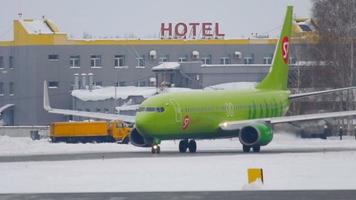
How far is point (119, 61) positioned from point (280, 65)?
6571 centimetres

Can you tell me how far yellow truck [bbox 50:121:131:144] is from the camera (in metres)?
91.1

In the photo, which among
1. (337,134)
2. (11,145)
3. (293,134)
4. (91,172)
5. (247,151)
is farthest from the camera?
(337,134)

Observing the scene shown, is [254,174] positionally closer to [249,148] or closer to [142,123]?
[142,123]

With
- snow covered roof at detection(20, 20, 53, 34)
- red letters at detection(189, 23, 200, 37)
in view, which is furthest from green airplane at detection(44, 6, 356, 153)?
red letters at detection(189, 23, 200, 37)

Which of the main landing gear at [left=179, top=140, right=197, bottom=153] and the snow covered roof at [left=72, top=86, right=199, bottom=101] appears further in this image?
the snow covered roof at [left=72, top=86, right=199, bottom=101]

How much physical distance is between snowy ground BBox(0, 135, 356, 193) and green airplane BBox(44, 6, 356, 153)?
1.17 metres

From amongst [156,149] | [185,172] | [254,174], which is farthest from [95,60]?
[254,174]

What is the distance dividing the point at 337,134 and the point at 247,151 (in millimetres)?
29090

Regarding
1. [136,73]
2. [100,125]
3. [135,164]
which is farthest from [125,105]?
[135,164]

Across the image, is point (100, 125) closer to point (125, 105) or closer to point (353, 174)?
point (125, 105)

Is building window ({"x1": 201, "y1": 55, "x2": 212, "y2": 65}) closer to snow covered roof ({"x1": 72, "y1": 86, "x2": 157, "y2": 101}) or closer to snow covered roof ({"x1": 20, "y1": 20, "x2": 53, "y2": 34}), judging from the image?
snow covered roof ({"x1": 72, "y1": 86, "x2": 157, "y2": 101})

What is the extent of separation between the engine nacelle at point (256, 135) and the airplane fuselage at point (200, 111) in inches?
76.6

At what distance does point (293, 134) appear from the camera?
76375 mm

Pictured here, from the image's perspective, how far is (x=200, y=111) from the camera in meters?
62.7
